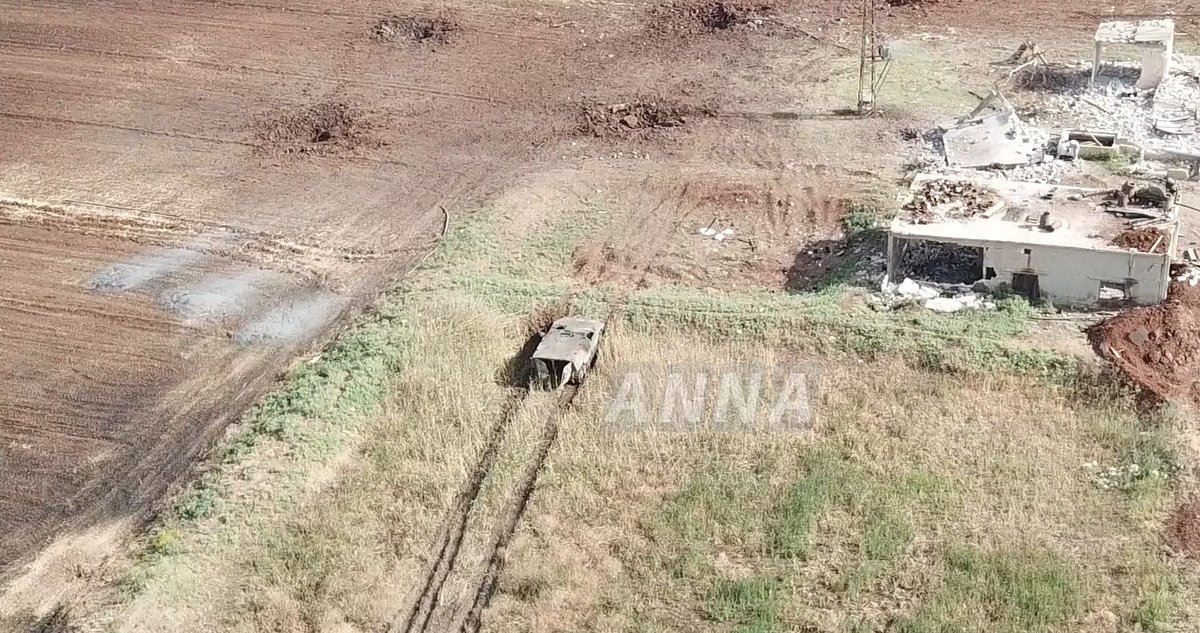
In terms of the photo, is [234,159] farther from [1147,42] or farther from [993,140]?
[1147,42]

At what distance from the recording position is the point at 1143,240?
43.5ft

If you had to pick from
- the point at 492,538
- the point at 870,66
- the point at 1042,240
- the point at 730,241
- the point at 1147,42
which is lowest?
the point at 492,538

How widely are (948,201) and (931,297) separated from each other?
1323mm

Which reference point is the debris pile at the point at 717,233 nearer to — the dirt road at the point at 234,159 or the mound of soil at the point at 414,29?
the dirt road at the point at 234,159

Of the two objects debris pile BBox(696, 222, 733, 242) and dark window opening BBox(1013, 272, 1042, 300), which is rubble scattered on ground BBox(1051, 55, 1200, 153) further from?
debris pile BBox(696, 222, 733, 242)

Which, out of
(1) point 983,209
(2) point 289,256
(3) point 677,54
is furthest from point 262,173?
(1) point 983,209

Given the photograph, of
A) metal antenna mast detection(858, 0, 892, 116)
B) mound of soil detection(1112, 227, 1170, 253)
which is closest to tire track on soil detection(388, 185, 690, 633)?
mound of soil detection(1112, 227, 1170, 253)

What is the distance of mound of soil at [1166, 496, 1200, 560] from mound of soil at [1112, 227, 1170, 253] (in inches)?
125

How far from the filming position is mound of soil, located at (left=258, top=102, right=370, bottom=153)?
19219 millimetres

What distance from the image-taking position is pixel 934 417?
12523 mm

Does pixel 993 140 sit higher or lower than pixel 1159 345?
higher

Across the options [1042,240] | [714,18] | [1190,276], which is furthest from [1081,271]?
[714,18]

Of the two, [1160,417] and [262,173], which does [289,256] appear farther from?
[1160,417]

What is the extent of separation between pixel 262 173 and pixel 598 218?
19.0 ft
